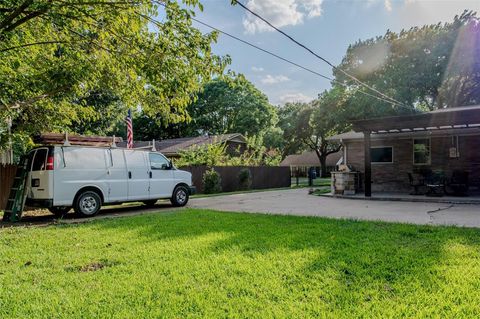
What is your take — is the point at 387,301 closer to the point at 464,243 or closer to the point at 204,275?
the point at 204,275

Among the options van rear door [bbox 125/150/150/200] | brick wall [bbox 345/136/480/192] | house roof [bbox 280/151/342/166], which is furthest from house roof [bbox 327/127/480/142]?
house roof [bbox 280/151/342/166]

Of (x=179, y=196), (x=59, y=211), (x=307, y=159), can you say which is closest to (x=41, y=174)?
(x=59, y=211)

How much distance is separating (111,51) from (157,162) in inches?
198

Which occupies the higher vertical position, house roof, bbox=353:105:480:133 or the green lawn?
house roof, bbox=353:105:480:133

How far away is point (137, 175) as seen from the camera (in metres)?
10.1

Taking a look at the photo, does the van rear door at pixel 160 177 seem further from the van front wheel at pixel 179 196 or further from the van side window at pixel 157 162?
the van front wheel at pixel 179 196

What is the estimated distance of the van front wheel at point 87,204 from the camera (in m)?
8.75

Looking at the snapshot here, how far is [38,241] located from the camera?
5844 millimetres

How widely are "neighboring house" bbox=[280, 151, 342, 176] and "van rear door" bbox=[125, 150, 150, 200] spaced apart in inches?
1580

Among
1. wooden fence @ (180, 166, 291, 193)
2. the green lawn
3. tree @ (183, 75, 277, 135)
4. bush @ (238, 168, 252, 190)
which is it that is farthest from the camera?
tree @ (183, 75, 277, 135)

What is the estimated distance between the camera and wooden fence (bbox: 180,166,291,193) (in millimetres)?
17672

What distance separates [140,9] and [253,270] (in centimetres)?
471

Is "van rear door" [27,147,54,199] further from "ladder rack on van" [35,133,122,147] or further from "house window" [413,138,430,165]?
"house window" [413,138,430,165]

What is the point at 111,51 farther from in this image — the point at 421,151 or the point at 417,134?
the point at 421,151
